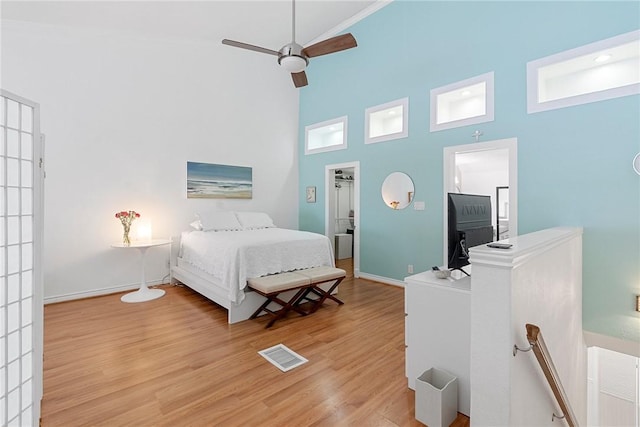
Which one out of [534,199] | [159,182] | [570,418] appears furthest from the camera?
[159,182]

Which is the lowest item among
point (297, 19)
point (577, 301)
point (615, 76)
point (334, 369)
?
point (334, 369)

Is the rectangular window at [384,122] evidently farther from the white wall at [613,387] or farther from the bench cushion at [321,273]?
the white wall at [613,387]

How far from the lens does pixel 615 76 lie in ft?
10.0

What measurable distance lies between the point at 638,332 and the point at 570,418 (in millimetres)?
1480

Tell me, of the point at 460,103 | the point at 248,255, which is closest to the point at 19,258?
the point at 248,255

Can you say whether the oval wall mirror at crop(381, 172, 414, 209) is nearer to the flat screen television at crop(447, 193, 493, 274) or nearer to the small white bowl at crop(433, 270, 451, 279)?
the flat screen television at crop(447, 193, 493, 274)

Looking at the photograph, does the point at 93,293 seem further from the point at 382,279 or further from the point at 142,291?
the point at 382,279

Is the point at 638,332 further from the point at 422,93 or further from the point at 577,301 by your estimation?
the point at 422,93

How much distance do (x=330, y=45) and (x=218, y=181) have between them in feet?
10.1

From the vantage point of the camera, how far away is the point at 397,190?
463 cm

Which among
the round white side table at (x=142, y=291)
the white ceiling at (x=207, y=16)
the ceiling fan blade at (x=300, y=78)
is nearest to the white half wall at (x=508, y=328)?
the ceiling fan blade at (x=300, y=78)

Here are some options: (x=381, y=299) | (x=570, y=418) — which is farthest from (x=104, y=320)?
(x=570, y=418)

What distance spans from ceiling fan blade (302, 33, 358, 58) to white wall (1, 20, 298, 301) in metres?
2.68

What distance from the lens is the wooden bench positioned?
3.08 meters
